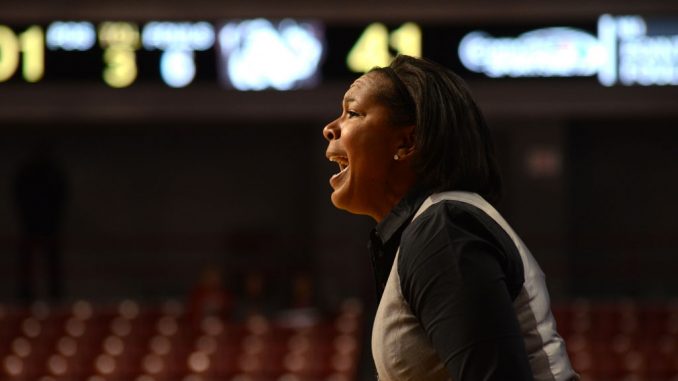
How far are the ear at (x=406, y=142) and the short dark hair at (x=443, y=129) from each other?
0.01m

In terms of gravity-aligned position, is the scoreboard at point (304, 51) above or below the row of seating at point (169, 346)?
above

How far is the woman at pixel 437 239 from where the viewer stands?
1.19 meters

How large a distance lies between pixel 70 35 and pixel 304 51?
5.22ft

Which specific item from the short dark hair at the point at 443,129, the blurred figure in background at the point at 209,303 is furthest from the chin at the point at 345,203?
the blurred figure in background at the point at 209,303

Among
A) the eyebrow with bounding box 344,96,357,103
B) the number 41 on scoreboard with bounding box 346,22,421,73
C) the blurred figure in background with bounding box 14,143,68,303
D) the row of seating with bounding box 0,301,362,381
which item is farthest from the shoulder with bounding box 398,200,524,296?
the blurred figure in background with bounding box 14,143,68,303

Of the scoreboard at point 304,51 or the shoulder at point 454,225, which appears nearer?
the shoulder at point 454,225

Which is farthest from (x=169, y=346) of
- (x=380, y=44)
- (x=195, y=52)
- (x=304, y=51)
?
(x=380, y=44)

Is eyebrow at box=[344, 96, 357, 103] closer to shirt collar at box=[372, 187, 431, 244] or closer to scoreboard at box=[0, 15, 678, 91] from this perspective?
shirt collar at box=[372, 187, 431, 244]

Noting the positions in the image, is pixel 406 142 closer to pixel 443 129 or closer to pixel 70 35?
pixel 443 129

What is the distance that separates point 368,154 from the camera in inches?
56.1

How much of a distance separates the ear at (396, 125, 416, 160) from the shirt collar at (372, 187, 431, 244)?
0.05 m

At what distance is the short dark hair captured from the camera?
1368mm

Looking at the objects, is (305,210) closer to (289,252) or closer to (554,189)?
(289,252)

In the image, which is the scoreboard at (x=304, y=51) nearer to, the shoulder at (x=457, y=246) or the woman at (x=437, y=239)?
the woman at (x=437, y=239)
